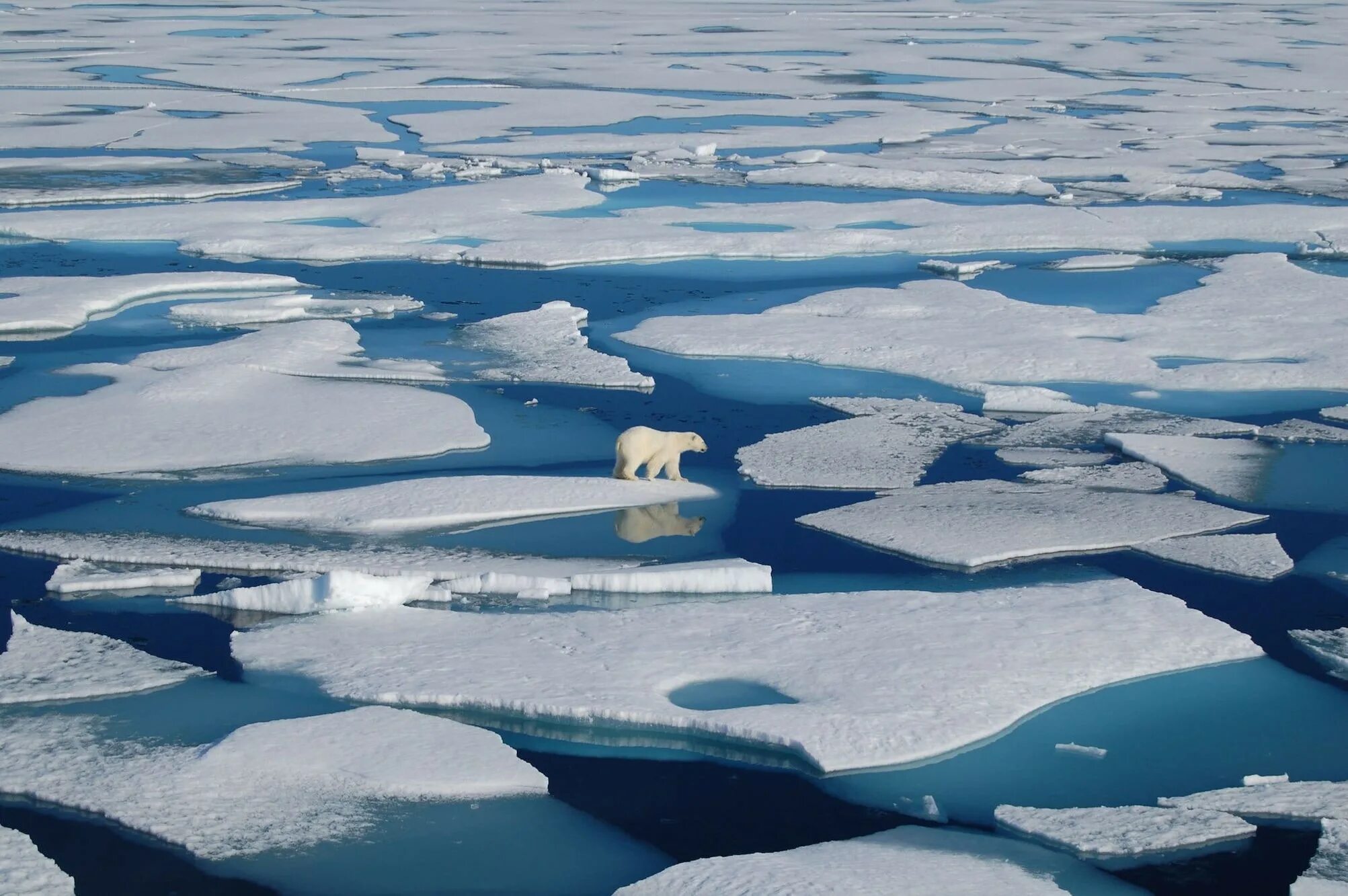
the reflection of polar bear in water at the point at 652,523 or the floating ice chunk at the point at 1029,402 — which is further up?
the floating ice chunk at the point at 1029,402

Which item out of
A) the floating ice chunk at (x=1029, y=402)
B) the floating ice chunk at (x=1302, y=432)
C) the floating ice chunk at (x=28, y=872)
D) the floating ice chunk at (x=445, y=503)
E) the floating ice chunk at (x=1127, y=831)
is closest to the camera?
the floating ice chunk at (x=28, y=872)

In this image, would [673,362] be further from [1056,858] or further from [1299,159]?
[1299,159]

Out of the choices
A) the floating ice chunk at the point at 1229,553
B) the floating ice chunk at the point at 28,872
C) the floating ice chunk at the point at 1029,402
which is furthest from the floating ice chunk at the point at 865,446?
the floating ice chunk at the point at 28,872

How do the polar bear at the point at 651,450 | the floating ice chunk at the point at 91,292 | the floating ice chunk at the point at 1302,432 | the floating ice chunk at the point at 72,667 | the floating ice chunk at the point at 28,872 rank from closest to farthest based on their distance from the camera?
the floating ice chunk at the point at 28,872 → the floating ice chunk at the point at 72,667 → the polar bear at the point at 651,450 → the floating ice chunk at the point at 1302,432 → the floating ice chunk at the point at 91,292

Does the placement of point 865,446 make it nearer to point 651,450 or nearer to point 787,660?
point 651,450

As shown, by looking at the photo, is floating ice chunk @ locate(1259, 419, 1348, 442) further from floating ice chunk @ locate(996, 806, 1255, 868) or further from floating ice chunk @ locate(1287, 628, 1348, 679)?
floating ice chunk @ locate(996, 806, 1255, 868)

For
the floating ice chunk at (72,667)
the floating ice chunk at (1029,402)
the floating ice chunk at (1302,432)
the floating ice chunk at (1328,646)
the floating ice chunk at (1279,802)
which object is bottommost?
the floating ice chunk at (1328,646)

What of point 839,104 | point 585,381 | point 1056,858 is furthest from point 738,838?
point 839,104

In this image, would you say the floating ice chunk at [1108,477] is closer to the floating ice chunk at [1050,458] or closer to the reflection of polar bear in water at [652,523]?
the floating ice chunk at [1050,458]
